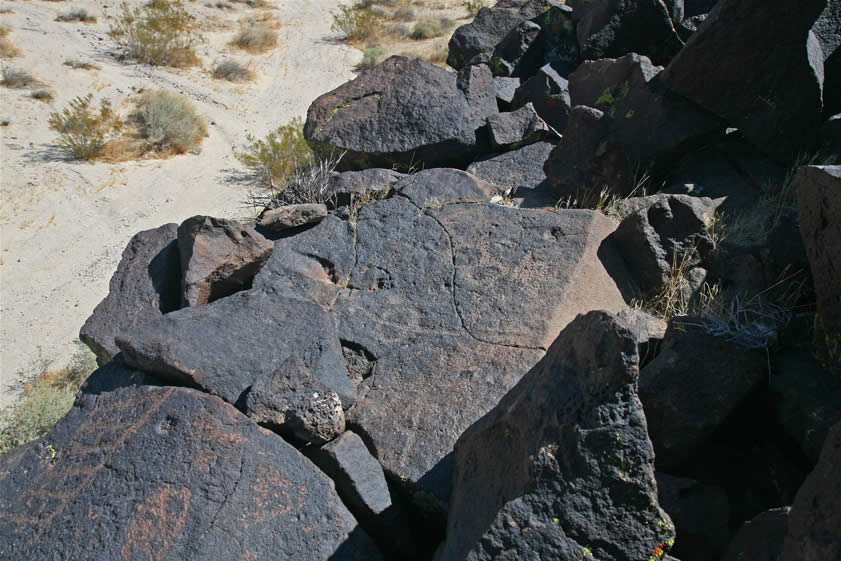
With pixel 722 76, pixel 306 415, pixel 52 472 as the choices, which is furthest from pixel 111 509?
pixel 722 76

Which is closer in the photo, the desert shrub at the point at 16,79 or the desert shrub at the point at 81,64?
the desert shrub at the point at 16,79

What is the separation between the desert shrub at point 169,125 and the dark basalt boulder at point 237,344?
7.52 meters

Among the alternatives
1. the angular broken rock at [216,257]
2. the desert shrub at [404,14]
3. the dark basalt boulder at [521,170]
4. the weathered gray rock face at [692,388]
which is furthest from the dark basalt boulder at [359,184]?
the desert shrub at [404,14]

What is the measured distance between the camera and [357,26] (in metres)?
15.1

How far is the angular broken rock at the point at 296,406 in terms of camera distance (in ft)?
9.46

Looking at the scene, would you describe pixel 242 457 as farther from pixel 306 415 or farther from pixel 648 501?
pixel 648 501

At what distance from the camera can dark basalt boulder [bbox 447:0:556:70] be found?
7594mm

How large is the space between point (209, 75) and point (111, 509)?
11.5 meters

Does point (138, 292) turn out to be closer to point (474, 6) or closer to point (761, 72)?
point (761, 72)

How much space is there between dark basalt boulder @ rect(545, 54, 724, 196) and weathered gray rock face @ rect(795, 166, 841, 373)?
1801 millimetres

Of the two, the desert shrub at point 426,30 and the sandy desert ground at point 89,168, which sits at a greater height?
the desert shrub at point 426,30

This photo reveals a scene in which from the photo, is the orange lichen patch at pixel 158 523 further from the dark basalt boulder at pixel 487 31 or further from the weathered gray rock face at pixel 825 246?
the dark basalt boulder at pixel 487 31

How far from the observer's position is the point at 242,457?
269cm

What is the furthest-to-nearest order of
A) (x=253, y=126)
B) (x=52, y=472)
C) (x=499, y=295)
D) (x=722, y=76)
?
(x=253, y=126) < (x=722, y=76) < (x=499, y=295) < (x=52, y=472)
